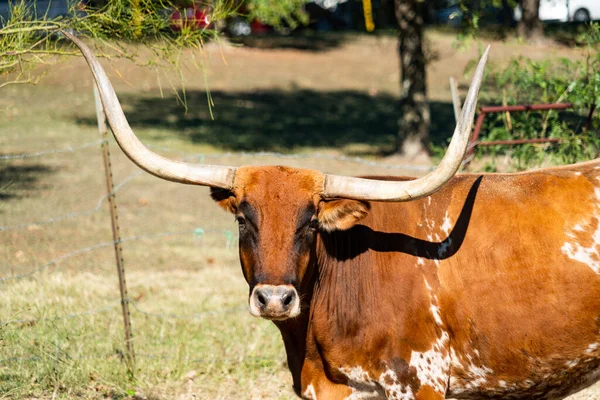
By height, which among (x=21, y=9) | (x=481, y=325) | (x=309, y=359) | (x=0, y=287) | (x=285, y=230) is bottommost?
(x=0, y=287)

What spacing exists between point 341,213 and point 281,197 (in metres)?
0.38

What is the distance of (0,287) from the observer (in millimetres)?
6719

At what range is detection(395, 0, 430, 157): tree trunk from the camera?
16078 millimetres

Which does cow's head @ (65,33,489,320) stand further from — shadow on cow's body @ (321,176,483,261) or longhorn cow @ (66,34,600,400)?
shadow on cow's body @ (321,176,483,261)

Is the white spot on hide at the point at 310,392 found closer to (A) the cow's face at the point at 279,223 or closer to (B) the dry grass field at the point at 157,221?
(A) the cow's face at the point at 279,223

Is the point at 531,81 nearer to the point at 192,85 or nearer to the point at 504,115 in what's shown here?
the point at 504,115

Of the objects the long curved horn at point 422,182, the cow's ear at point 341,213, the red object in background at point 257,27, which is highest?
the long curved horn at point 422,182

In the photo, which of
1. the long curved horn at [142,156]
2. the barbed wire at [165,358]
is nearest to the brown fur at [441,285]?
the long curved horn at [142,156]

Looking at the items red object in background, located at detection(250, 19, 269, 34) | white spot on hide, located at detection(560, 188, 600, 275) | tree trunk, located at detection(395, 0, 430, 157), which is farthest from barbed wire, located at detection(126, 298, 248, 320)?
red object in background, located at detection(250, 19, 269, 34)

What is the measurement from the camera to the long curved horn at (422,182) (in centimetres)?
423

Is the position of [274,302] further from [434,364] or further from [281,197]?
[434,364]

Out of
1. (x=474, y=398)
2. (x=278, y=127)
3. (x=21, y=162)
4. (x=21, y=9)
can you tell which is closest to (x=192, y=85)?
(x=278, y=127)

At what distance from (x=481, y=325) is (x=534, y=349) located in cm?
34

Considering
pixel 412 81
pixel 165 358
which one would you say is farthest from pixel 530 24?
pixel 165 358
